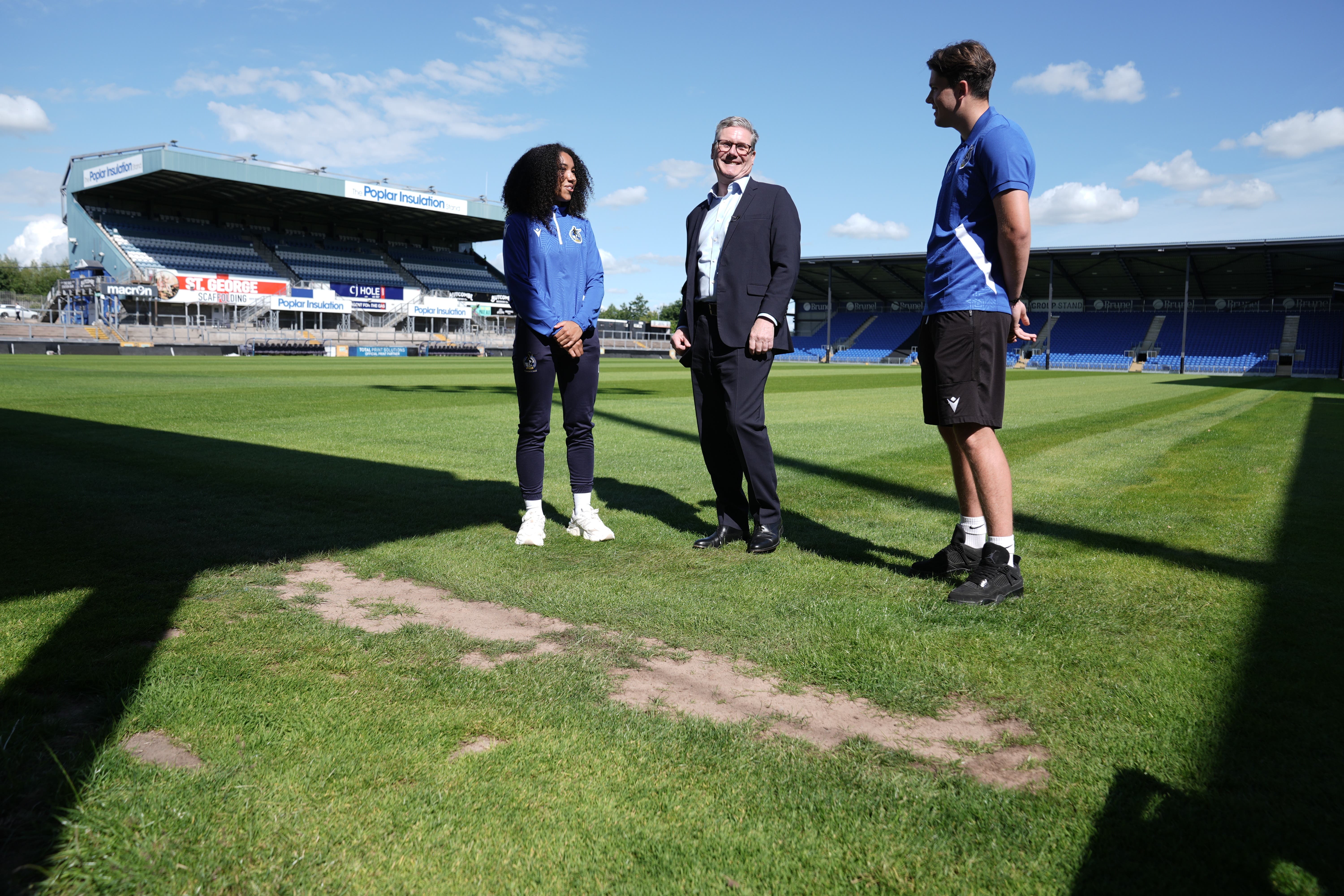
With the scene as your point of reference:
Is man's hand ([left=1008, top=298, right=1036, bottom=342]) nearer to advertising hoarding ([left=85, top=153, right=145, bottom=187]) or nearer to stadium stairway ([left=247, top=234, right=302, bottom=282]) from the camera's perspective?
advertising hoarding ([left=85, top=153, right=145, bottom=187])

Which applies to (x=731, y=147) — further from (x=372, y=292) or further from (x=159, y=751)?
(x=372, y=292)

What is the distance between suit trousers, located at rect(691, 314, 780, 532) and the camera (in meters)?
3.84

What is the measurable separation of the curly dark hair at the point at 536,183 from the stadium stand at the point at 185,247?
52942 mm

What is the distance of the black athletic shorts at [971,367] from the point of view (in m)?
3.04

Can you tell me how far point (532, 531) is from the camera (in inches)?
152

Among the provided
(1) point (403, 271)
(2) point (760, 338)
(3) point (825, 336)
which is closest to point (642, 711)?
(2) point (760, 338)

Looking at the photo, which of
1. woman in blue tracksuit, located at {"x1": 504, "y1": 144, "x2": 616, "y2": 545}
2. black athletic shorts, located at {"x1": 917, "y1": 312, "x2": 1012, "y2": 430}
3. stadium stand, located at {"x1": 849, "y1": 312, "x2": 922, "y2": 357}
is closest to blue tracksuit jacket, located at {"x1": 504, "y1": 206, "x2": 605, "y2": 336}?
woman in blue tracksuit, located at {"x1": 504, "y1": 144, "x2": 616, "y2": 545}

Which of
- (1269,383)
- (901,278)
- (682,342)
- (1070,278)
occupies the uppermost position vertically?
(901,278)

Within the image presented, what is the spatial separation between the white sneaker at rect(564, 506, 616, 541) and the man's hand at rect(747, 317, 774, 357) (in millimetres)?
1094

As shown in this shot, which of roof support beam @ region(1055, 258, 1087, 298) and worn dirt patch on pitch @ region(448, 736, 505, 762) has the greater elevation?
roof support beam @ region(1055, 258, 1087, 298)

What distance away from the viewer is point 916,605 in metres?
2.87

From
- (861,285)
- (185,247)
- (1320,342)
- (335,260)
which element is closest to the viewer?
(1320,342)

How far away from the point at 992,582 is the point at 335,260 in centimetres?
6245

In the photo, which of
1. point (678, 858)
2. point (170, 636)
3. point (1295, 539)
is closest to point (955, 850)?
point (678, 858)
